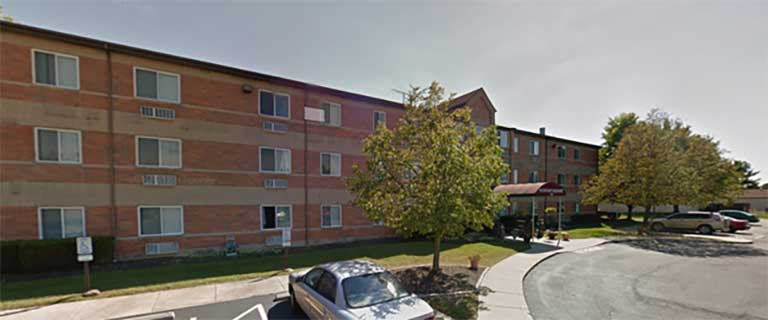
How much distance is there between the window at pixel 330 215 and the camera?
54.9ft

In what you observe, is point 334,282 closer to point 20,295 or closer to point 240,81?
point 20,295

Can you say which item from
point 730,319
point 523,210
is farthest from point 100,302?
point 523,210

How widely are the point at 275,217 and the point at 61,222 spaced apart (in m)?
8.03

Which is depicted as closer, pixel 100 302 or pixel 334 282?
pixel 334 282

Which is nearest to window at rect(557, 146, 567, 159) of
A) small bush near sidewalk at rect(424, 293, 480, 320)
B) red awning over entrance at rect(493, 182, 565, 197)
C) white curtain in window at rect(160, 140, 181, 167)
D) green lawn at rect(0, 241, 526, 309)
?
red awning over entrance at rect(493, 182, 565, 197)

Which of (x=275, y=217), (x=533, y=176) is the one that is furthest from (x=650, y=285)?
(x=533, y=176)

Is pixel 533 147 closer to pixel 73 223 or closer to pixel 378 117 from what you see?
pixel 378 117

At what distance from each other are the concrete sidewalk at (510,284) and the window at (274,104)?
12736mm

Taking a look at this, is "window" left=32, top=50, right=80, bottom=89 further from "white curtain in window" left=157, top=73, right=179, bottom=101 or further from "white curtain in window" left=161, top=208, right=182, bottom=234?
"white curtain in window" left=161, top=208, right=182, bottom=234

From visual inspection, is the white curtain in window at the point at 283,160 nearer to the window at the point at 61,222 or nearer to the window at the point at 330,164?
the window at the point at 330,164

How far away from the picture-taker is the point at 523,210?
85.3 feet

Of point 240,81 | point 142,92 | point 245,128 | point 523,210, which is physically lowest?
point 523,210

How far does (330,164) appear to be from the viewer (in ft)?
56.4

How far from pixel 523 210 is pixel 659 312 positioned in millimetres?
19857
